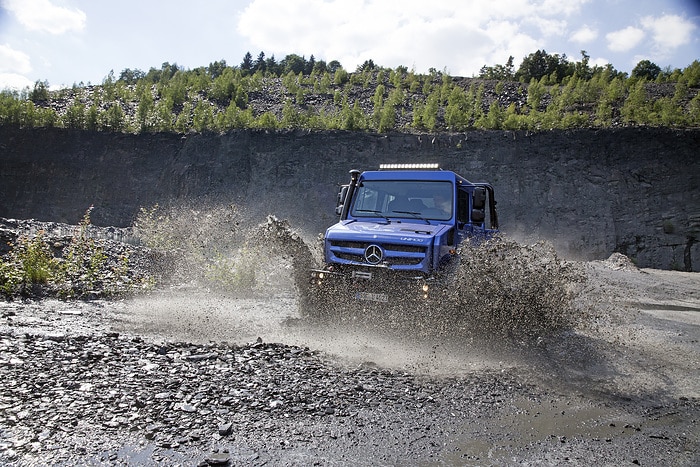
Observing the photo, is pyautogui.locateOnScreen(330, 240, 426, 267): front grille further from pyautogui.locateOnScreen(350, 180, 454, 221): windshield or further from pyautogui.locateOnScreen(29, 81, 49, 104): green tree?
pyautogui.locateOnScreen(29, 81, 49, 104): green tree

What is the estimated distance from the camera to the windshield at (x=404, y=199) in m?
8.27

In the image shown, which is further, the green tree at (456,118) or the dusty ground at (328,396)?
the green tree at (456,118)

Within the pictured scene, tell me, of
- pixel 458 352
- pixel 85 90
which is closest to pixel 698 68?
pixel 458 352

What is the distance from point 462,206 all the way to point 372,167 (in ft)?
75.0

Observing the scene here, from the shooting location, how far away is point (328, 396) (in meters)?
4.82

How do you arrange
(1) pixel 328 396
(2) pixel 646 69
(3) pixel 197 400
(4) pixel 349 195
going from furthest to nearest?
(2) pixel 646 69
(4) pixel 349 195
(1) pixel 328 396
(3) pixel 197 400

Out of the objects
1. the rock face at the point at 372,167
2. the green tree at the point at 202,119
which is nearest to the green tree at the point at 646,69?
the rock face at the point at 372,167

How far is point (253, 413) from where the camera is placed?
4.33 metres

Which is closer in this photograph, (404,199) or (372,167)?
(404,199)

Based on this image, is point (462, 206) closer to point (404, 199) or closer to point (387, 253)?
point (404, 199)

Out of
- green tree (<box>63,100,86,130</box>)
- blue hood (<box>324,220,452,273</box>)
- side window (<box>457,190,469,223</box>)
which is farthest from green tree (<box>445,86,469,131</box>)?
green tree (<box>63,100,86,130</box>)

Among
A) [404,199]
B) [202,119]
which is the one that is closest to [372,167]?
[202,119]

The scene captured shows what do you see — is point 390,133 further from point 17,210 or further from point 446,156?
point 17,210

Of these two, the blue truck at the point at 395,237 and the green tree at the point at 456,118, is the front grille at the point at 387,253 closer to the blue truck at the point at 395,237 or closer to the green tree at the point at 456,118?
the blue truck at the point at 395,237
